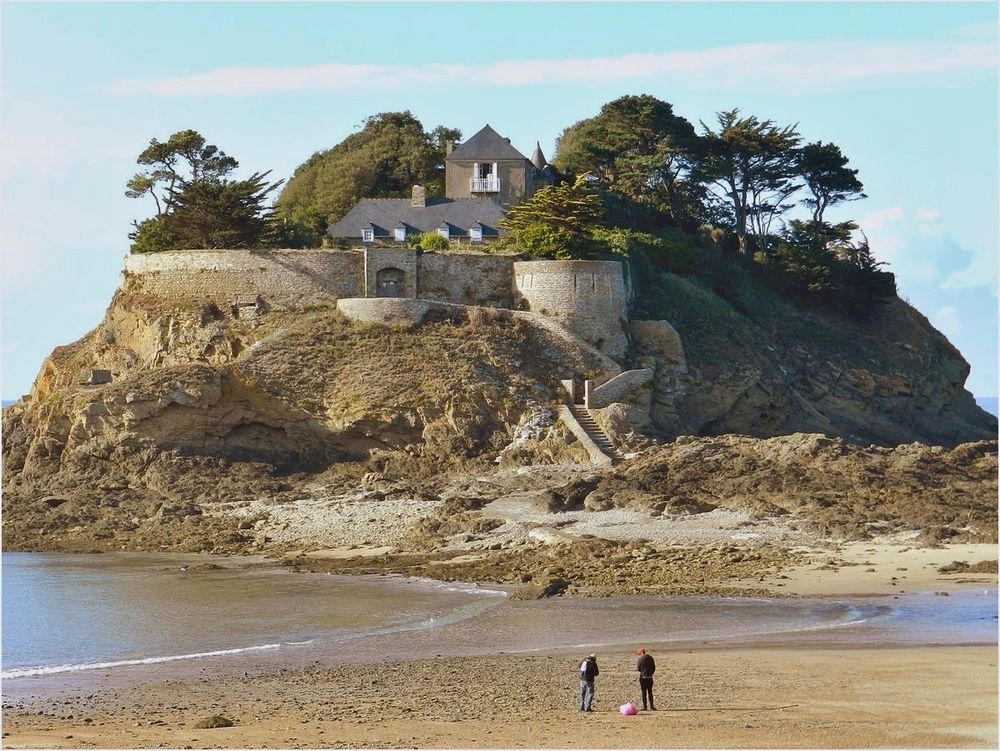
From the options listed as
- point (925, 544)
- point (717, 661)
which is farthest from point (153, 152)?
point (717, 661)

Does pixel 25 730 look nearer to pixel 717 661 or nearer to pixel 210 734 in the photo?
pixel 210 734

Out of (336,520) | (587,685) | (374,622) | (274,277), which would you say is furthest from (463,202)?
(587,685)

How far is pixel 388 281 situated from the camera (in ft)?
135

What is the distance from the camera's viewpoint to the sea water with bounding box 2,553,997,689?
69.5ft

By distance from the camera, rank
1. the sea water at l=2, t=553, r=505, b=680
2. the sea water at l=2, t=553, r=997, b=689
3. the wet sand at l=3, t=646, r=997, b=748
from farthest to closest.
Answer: the sea water at l=2, t=553, r=505, b=680, the sea water at l=2, t=553, r=997, b=689, the wet sand at l=3, t=646, r=997, b=748

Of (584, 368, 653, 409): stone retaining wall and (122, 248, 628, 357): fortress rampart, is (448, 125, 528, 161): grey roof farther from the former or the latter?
(584, 368, 653, 409): stone retaining wall

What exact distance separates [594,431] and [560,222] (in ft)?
23.2

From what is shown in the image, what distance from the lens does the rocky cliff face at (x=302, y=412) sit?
35.7m

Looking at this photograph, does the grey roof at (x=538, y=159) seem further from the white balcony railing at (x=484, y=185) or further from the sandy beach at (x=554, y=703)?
the sandy beach at (x=554, y=703)

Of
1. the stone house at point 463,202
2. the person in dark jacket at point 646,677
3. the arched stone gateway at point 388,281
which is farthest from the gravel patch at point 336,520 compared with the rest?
the person in dark jacket at point 646,677

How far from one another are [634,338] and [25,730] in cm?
2656

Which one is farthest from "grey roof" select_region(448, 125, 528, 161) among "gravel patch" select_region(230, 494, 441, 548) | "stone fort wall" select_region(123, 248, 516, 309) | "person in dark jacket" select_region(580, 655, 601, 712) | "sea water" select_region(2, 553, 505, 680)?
"person in dark jacket" select_region(580, 655, 601, 712)

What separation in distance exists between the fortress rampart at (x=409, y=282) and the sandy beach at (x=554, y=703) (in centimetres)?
2007

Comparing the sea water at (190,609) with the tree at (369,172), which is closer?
the sea water at (190,609)
